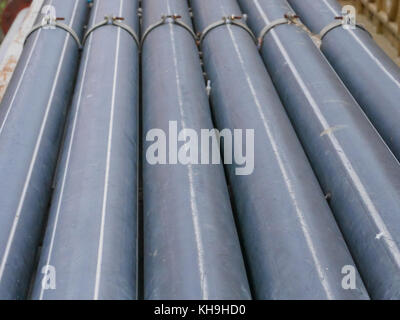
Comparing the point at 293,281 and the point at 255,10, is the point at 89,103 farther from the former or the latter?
the point at 255,10

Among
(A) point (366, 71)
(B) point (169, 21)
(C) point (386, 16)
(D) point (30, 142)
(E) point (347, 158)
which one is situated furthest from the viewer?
(C) point (386, 16)

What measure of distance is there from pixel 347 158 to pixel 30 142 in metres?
1.87

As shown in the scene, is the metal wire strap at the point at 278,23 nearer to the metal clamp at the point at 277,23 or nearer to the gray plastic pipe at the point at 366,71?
the metal clamp at the point at 277,23

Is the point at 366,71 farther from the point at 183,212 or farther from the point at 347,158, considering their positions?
the point at 183,212

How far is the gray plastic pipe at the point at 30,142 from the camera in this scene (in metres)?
2.15

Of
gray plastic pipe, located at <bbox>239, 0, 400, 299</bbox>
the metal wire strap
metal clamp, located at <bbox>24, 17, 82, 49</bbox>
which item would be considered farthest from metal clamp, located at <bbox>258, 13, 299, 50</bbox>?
metal clamp, located at <bbox>24, 17, 82, 49</bbox>

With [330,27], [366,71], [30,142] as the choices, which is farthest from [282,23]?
[30,142]

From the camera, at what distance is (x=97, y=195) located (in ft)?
7.24

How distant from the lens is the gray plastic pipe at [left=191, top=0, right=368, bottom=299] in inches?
75.5

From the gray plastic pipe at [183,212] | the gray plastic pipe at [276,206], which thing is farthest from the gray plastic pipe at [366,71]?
the gray plastic pipe at [183,212]

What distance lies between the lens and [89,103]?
282 cm

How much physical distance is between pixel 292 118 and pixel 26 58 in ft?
6.84

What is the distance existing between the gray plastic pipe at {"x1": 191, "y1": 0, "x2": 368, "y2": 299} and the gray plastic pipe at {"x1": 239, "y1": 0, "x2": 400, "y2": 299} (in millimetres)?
115
